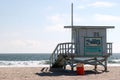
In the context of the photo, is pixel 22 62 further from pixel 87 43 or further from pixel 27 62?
pixel 87 43

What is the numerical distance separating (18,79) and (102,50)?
8.20m

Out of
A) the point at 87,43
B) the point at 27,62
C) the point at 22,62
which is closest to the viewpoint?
the point at 87,43

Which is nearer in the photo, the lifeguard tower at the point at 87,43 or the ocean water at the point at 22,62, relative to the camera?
the lifeguard tower at the point at 87,43

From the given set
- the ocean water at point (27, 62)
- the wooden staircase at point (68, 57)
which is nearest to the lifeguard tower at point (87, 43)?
the wooden staircase at point (68, 57)

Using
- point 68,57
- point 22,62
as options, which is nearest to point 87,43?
point 68,57

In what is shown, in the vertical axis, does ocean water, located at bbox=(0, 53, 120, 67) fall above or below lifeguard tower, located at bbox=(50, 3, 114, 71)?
below

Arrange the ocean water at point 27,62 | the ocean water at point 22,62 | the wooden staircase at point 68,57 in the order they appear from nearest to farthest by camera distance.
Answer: the wooden staircase at point 68,57 < the ocean water at point 22,62 < the ocean water at point 27,62

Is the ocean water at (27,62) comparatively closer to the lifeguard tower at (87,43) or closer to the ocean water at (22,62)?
the ocean water at (22,62)

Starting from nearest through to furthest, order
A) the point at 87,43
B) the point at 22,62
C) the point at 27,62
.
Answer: the point at 87,43, the point at 22,62, the point at 27,62

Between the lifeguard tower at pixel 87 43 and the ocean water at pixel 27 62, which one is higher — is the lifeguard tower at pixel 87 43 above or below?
above

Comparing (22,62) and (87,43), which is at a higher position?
(87,43)

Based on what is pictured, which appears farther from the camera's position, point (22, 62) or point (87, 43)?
point (22, 62)

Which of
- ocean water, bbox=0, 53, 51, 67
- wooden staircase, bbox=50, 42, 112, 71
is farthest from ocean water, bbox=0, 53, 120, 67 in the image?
wooden staircase, bbox=50, 42, 112, 71

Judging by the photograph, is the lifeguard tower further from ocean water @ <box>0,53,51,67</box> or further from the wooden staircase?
ocean water @ <box>0,53,51,67</box>
